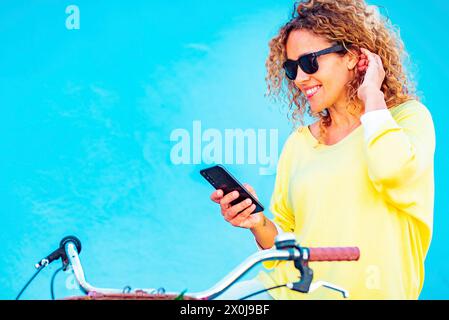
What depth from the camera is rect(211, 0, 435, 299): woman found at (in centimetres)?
330

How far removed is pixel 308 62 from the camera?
362 centimetres

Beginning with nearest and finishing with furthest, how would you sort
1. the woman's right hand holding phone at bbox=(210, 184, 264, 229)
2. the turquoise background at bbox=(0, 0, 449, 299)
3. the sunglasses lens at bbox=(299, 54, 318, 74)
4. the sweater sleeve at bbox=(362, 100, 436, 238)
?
the sweater sleeve at bbox=(362, 100, 436, 238)
the woman's right hand holding phone at bbox=(210, 184, 264, 229)
the sunglasses lens at bbox=(299, 54, 318, 74)
the turquoise background at bbox=(0, 0, 449, 299)

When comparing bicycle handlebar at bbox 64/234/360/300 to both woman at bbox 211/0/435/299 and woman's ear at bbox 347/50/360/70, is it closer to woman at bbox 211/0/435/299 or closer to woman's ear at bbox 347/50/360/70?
woman at bbox 211/0/435/299

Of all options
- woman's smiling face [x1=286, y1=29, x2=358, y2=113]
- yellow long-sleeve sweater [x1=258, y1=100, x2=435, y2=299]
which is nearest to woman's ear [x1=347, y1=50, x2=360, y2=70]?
woman's smiling face [x1=286, y1=29, x2=358, y2=113]

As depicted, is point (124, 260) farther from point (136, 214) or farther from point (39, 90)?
point (39, 90)

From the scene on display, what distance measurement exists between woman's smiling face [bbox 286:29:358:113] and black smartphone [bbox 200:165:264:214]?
528mm

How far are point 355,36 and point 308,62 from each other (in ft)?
0.84

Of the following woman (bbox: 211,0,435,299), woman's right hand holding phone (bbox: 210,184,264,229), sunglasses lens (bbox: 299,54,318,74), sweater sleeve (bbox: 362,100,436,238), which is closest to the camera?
sweater sleeve (bbox: 362,100,436,238)

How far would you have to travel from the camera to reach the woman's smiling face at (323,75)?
12.0 ft

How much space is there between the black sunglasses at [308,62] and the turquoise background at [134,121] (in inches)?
30.8

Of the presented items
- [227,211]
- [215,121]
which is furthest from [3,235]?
[227,211]
